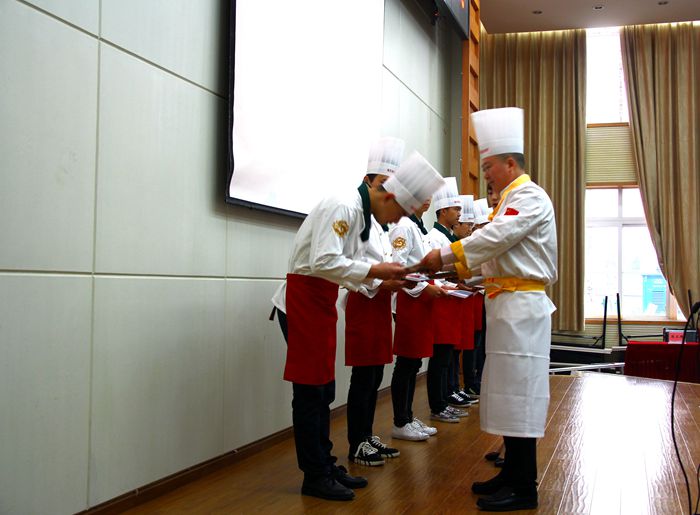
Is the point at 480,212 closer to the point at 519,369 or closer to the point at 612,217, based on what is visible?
the point at 519,369

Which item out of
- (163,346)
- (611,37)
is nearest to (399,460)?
(163,346)

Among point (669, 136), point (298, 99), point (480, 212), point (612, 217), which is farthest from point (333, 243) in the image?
point (612, 217)

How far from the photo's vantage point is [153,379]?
2662 mm

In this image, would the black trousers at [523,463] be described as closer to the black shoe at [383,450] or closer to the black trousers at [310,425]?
the black trousers at [310,425]

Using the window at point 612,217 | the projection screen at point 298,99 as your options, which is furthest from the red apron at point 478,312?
the window at point 612,217

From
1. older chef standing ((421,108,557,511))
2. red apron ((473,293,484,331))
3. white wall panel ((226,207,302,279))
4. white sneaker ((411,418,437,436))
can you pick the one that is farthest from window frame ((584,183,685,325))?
older chef standing ((421,108,557,511))

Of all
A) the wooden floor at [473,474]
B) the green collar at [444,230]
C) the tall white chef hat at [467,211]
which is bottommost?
the wooden floor at [473,474]

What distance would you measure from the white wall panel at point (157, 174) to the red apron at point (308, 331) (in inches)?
20.9

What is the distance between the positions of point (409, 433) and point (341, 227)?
5.10 ft

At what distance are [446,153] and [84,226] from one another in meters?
5.72

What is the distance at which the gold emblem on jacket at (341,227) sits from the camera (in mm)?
2477

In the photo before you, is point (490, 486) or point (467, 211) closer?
point (490, 486)

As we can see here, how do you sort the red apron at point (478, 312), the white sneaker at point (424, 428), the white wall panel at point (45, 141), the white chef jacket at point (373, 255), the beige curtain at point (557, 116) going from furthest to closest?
the beige curtain at point (557, 116), the red apron at point (478, 312), the white sneaker at point (424, 428), the white chef jacket at point (373, 255), the white wall panel at point (45, 141)

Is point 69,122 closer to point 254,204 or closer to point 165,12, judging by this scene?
point 165,12
